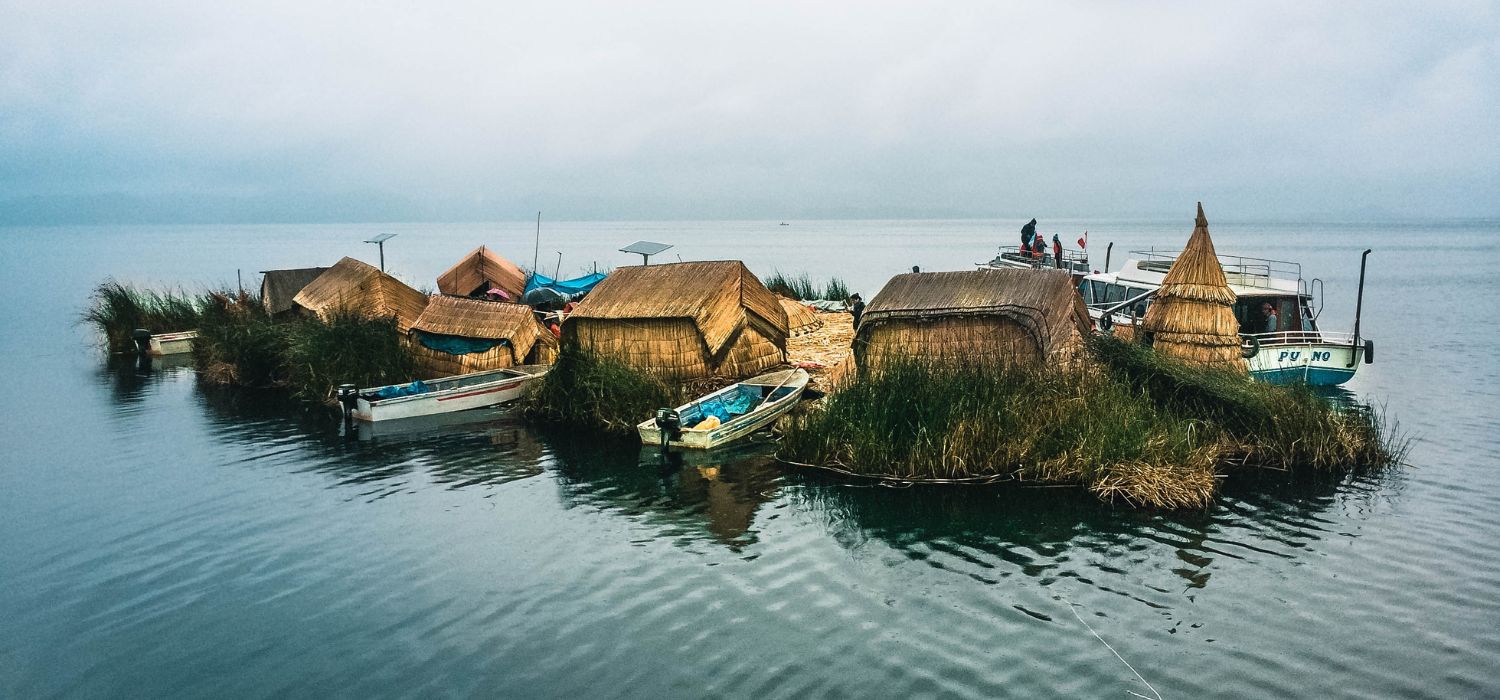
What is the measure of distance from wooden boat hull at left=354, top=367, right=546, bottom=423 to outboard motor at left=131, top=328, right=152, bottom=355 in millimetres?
15864

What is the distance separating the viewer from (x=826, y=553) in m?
13.9

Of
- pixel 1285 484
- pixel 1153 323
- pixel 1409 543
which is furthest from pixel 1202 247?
pixel 1409 543

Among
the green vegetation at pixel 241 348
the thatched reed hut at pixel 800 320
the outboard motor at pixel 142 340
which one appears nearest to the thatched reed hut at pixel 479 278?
the green vegetation at pixel 241 348

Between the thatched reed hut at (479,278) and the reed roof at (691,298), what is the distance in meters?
12.1

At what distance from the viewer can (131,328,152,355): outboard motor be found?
34.8 metres

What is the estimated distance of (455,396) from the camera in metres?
24.2

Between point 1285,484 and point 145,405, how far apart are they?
27.2 m

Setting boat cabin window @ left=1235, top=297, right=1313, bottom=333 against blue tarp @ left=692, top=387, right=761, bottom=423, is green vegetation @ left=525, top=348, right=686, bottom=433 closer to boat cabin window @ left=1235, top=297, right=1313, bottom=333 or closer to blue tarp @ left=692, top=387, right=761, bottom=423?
blue tarp @ left=692, top=387, right=761, bottom=423

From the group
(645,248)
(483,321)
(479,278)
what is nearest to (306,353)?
(483,321)

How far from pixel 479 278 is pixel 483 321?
930cm

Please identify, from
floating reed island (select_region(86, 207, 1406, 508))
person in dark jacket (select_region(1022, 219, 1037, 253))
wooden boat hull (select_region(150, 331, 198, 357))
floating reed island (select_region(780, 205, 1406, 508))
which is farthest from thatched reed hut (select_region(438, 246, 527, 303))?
floating reed island (select_region(780, 205, 1406, 508))

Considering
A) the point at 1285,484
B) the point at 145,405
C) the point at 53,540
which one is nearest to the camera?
the point at 53,540

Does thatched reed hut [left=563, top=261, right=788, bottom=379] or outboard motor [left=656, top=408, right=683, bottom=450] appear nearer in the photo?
outboard motor [left=656, top=408, right=683, bottom=450]

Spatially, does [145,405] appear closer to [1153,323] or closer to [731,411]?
[731,411]
